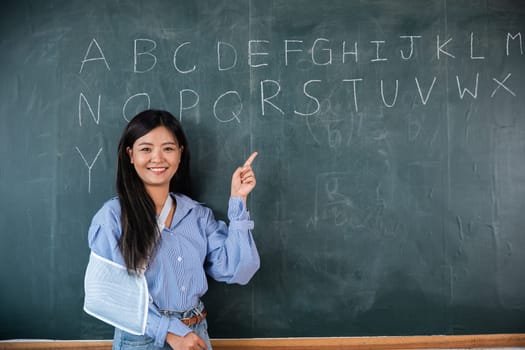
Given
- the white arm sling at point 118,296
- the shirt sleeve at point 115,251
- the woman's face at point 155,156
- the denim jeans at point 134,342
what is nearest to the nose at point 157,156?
the woman's face at point 155,156

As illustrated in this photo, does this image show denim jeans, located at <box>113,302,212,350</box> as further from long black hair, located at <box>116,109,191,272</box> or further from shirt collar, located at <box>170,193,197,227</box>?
shirt collar, located at <box>170,193,197,227</box>

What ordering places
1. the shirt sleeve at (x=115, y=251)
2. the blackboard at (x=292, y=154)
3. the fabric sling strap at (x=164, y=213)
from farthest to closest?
the blackboard at (x=292, y=154)
the fabric sling strap at (x=164, y=213)
the shirt sleeve at (x=115, y=251)

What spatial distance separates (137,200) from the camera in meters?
1.62

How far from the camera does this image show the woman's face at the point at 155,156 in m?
1.63

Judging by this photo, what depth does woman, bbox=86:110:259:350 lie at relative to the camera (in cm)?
151

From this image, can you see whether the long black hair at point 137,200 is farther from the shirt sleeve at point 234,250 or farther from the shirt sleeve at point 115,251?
the shirt sleeve at point 234,250

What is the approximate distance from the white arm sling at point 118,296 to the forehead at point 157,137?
0.49m

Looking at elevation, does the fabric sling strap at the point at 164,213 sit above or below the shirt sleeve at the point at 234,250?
above

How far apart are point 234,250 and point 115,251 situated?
460 mm

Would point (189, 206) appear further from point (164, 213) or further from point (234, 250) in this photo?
point (234, 250)

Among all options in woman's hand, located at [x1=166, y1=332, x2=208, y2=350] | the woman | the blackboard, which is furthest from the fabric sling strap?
woman's hand, located at [x1=166, y1=332, x2=208, y2=350]

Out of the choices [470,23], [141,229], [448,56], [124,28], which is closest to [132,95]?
[124,28]

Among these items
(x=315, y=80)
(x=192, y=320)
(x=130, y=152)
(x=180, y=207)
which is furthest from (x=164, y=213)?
(x=315, y=80)

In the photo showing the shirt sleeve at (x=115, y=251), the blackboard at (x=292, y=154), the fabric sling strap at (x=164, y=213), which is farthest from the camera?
the blackboard at (x=292, y=154)
